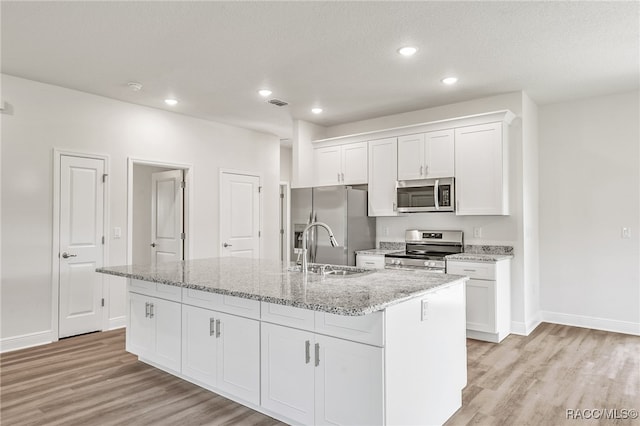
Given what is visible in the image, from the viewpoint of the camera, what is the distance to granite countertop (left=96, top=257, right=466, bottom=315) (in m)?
1.96

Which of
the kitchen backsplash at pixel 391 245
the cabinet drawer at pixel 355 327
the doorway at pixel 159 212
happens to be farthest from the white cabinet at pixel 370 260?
the cabinet drawer at pixel 355 327

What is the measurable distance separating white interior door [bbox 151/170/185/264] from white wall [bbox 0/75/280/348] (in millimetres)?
222

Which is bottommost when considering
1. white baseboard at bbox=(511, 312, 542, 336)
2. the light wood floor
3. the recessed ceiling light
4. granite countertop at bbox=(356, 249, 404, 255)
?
the light wood floor

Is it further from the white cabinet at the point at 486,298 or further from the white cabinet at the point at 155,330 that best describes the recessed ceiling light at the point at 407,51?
the white cabinet at the point at 155,330

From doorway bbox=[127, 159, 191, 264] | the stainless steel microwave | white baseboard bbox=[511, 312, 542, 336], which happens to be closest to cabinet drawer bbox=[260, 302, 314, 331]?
the stainless steel microwave

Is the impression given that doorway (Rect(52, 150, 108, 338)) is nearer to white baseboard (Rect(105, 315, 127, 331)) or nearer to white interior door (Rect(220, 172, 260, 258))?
white baseboard (Rect(105, 315, 127, 331))

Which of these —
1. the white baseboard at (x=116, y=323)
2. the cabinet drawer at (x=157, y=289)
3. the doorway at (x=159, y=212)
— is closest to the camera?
the cabinet drawer at (x=157, y=289)

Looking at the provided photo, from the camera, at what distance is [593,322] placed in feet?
15.2

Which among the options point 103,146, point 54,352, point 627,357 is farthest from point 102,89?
point 627,357

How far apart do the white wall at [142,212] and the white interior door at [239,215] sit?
129 cm

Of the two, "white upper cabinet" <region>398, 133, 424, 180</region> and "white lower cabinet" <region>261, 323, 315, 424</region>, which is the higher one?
"white upper cabinet" <region>398, 133, 424, 180</region>

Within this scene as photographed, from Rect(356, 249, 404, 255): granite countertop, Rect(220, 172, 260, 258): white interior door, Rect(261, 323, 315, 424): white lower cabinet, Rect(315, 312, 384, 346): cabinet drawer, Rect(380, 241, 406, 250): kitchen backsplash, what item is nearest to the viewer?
Rect(315, 312, 384, 346): cabinet drawer

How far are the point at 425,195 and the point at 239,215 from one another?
2.83m

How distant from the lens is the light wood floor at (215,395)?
254cm
